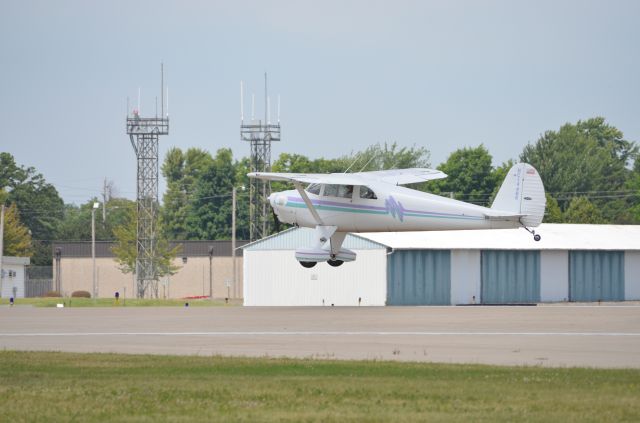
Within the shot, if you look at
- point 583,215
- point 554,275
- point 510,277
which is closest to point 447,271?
point 510,277

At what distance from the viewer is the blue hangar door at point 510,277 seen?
53719mm

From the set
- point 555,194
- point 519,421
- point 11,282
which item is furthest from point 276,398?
point 555,194

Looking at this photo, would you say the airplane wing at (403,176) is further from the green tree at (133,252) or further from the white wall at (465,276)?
the green tree at (133,252)

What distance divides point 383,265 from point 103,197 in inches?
4830

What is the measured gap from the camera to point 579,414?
15914 mm

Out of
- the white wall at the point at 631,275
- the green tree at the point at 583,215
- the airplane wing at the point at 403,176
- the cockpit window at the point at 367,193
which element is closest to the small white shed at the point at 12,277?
the white wall at the point at 631,275

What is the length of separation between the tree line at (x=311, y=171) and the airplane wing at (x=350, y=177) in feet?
185

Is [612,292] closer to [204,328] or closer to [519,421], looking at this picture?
[204,328]

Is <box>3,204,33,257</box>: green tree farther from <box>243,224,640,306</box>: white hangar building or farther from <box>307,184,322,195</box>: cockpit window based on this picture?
<box>307,184,322,195</box>: cockpit window

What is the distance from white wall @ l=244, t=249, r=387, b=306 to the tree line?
48.9 meters

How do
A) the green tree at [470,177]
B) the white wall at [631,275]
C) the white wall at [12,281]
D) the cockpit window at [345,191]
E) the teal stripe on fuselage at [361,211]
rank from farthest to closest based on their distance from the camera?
the green tree at [470,177] → the white wall at [12,281] → the white wall at [631,275] → the cockpit window at [345,191] → the teal stripe on fuselage at [361,211]

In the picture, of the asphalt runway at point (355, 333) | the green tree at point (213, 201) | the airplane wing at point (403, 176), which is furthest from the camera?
the green tree at point (213, 201)

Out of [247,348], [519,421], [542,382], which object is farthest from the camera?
[247,348]

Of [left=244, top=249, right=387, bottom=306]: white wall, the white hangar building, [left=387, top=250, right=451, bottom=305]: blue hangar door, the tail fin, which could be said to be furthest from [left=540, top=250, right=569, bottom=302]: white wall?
the tail fin
